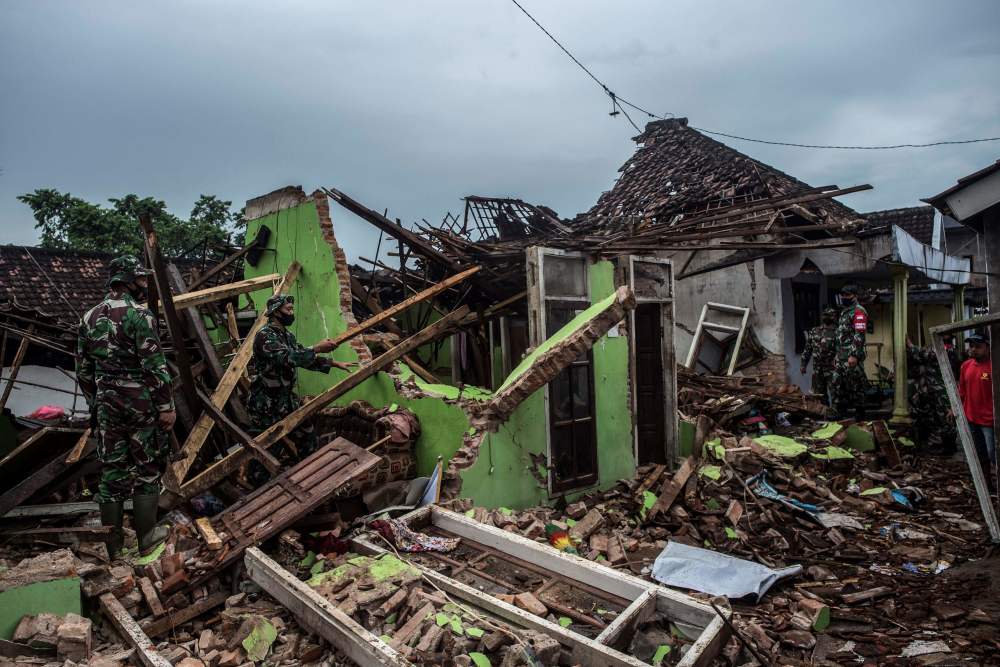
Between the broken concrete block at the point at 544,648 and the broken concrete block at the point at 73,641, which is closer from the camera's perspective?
the broken concrete block at the point at 544,648

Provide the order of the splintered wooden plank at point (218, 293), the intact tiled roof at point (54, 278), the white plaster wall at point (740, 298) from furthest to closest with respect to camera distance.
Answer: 1. the intact tiled roof at point (54, 278)
2. the white plaster wall at point (740, 298)
3. the splintered wooden plank at point (218, 293)

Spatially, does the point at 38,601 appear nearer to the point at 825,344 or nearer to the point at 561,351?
the point at 561,351

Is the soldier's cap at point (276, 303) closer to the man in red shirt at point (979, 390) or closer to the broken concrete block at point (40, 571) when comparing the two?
the broken concrete block at point (40, 571)

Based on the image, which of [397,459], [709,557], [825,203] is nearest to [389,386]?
[397,459]

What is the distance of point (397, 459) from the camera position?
19.6ft

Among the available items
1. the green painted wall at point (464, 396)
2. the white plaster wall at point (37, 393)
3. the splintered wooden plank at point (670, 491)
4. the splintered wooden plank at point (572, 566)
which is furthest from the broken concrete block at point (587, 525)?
the white plaster wall at point (37, 393)

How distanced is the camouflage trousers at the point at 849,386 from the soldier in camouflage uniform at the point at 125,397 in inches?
379

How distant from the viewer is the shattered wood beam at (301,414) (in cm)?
539

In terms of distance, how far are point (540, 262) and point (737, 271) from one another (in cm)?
717

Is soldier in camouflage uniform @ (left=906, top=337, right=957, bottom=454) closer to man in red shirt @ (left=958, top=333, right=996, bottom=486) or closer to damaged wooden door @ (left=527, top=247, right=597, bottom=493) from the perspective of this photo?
man in red shirt @ (left=958, top=333, right=996, bottom=486)

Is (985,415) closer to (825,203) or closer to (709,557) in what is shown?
(709,557)

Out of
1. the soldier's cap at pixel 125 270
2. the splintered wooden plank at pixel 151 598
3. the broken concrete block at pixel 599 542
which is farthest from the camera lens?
the broken concrete block at pixel 599 542

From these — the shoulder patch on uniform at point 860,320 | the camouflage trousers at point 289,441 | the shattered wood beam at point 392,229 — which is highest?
the shattered wood beam at point 392,229

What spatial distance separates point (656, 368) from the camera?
8664 millimetres
